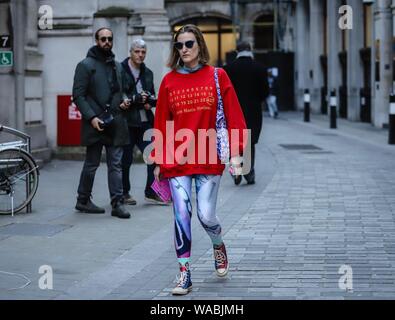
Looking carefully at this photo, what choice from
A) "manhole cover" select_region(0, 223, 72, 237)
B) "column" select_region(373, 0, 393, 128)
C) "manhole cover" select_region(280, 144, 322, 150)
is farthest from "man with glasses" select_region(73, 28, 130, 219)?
"column" select_region(373, 0, 393, 128)

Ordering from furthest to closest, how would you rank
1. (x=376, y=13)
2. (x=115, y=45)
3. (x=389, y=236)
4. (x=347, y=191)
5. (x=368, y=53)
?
1. (x=368, y=53)
2. (x=376, y=13)
3. (x=115, y=45)
4. (x=347, y=191)
5. (x=389, y=236)

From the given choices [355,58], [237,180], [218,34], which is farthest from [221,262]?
[218,34]

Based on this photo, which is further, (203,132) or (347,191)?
(347,191)

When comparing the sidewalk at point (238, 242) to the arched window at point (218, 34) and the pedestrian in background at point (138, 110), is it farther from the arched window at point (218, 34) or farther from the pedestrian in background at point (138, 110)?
the arched window at point (218, 34)

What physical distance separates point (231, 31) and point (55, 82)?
3005 cm

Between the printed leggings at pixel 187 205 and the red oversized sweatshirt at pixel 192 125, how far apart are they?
73 mm

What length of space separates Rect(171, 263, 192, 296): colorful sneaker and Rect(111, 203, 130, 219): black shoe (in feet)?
10.7

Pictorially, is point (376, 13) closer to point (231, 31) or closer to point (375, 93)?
point (375, 93)

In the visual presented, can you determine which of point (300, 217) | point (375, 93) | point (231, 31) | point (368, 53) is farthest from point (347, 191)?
point (231, 31)

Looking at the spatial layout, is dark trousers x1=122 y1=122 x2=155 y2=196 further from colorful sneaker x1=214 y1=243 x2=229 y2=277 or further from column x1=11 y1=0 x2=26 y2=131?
colorful sneaker x1=214 y1=243 x2=229 y2=277

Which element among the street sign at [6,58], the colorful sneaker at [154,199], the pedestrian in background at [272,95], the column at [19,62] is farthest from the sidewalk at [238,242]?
the pedestrian in background at [272,95]

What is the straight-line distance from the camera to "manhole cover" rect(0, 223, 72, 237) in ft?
27.3

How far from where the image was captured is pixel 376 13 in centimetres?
2350

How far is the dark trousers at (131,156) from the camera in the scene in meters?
10.4
